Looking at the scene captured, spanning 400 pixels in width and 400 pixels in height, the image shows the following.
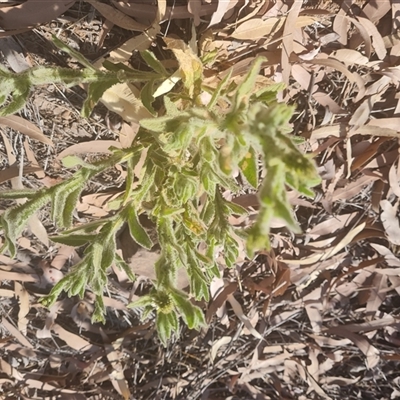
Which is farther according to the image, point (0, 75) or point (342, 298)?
point (342, 298)

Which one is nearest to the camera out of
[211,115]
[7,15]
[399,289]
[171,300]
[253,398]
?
[211,115]

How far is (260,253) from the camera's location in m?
1.52

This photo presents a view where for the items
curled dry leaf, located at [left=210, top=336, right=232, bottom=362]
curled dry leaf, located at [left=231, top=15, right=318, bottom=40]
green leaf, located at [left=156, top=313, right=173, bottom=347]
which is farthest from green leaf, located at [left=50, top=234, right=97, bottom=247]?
curled dry leaf, located at [left=210, top=336, right=232, bottom=362]

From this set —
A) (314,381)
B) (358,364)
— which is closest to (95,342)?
(314,381)

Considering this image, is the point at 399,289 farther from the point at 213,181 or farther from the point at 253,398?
the point at 213,181

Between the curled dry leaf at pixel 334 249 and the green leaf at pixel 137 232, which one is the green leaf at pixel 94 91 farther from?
the curled dry leaf at pixel 334 249

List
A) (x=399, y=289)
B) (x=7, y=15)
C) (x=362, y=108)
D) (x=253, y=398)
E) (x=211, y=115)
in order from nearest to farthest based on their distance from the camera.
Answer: (x=211, y=115)
(x=7, y=15)
(x=362, y=108)
(x=399, y=289)
(x=253, y=398)

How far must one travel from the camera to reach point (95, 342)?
169 cm

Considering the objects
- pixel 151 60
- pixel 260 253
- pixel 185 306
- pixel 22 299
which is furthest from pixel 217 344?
pixel 151 60

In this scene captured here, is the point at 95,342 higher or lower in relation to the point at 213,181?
lower

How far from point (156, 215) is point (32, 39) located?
0.54m

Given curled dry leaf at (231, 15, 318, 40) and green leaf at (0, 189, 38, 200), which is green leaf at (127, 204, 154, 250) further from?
curled dry leaf at (231, 15, 318, 40)

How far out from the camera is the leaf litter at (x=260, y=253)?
3.76 feet

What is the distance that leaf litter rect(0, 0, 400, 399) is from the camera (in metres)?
1.15
